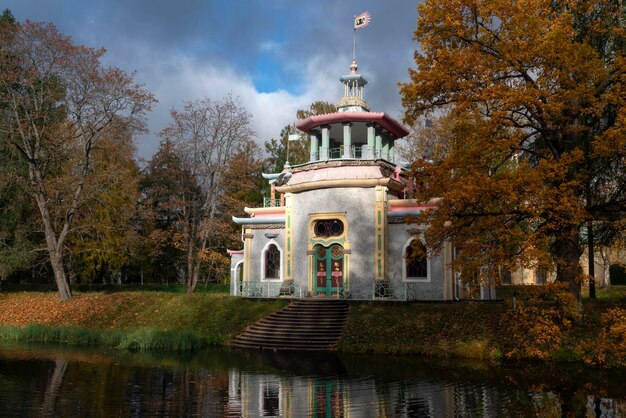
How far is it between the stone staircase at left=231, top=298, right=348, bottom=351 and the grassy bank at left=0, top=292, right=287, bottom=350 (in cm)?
84

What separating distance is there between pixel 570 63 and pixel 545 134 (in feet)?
10.4

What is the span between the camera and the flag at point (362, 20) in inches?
1090

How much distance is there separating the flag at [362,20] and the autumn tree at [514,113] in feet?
38.7

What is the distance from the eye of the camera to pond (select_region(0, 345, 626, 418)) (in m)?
10.2

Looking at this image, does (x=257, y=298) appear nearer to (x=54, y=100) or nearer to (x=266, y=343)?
(x=266, y=343)

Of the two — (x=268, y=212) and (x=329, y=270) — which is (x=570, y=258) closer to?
(x=329, y=270)

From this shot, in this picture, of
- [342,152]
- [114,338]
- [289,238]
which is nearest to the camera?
[114,338]

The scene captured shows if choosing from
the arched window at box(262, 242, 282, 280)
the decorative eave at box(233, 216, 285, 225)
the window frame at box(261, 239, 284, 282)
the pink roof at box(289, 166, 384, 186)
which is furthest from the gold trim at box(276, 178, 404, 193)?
the arched window at box(262, 242, 282, 280)

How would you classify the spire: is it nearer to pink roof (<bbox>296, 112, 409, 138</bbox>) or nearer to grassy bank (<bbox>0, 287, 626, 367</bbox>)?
pink roof (<bbox>296, 112, 409, 138</bbox>)

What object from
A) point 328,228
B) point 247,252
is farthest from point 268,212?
point 328,228

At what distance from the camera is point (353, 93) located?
2758cm

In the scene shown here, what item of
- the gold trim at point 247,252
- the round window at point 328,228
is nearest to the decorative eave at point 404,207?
the round window at point 328,228

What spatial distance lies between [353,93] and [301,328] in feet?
40.7

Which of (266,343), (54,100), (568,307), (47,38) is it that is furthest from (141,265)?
(568,307)
